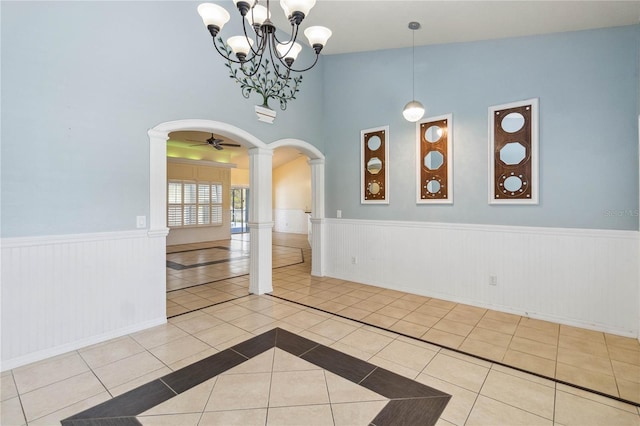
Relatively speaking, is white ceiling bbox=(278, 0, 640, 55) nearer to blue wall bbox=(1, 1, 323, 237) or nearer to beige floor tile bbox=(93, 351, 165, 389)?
blue wall bbox=(1, 1, 323, 237)

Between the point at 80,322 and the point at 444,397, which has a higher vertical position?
the point at 80,322

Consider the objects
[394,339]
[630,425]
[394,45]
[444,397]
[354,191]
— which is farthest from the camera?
[354,191]

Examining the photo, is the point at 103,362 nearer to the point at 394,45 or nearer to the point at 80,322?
the point at 80,322

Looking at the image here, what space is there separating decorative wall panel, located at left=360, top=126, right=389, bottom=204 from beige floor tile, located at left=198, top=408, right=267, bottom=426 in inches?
136

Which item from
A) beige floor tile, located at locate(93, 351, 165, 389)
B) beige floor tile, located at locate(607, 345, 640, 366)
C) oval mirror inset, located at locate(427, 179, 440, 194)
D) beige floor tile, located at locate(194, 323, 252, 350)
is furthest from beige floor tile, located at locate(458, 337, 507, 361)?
beige floor tile, located at locate(93, 351, 165, 389)

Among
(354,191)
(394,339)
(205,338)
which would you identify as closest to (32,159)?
(205,338)

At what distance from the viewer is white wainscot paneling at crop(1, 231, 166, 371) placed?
2586 millimetres

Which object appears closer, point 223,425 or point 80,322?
point 223,425

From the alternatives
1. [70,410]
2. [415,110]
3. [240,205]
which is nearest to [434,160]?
[415,110]

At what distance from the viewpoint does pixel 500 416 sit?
77.9 inches

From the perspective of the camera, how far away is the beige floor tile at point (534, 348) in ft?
9.10

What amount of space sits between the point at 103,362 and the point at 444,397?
2763mm

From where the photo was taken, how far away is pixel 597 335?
3158mm

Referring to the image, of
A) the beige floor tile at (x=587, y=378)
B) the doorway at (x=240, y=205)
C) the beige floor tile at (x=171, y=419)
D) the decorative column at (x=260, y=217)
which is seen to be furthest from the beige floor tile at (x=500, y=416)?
the doorway at (x=240, y=205)
